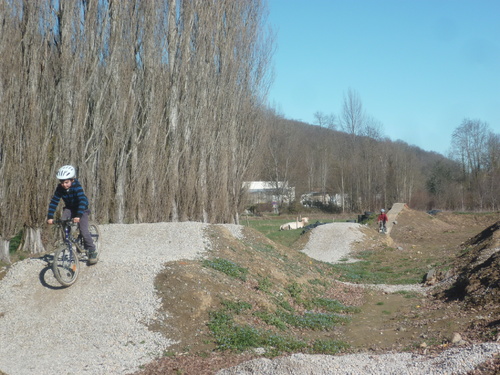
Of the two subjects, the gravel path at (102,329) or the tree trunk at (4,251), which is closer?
the gravel path at (102,329)

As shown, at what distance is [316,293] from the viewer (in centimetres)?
1392

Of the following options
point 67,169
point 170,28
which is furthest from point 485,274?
point 170,28

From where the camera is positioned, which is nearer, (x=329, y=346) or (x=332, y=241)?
(x=329, y=346)

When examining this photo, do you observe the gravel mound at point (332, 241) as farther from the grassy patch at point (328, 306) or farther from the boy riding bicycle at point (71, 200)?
the boy riding bicycle at point (71, 200)

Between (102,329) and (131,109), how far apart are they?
10832 mm

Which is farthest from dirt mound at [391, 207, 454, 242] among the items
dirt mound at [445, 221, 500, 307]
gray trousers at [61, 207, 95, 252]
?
gray trousers at [61, 207, 95, 252]

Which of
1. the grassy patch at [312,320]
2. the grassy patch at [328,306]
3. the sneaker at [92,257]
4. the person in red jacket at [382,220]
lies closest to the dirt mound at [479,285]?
the grassy patch at [328,306]

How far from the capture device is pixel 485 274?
40.1 ft

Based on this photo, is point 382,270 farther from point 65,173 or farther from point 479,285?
point 65,173

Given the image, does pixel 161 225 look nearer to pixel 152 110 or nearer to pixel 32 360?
pixel 152 110

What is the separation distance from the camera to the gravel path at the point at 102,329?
689 cm

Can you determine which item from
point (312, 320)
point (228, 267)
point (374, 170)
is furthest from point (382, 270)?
point (374, 170)

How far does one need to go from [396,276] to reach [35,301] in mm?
12322

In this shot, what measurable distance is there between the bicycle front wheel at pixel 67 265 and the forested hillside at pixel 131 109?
4.39 meters
